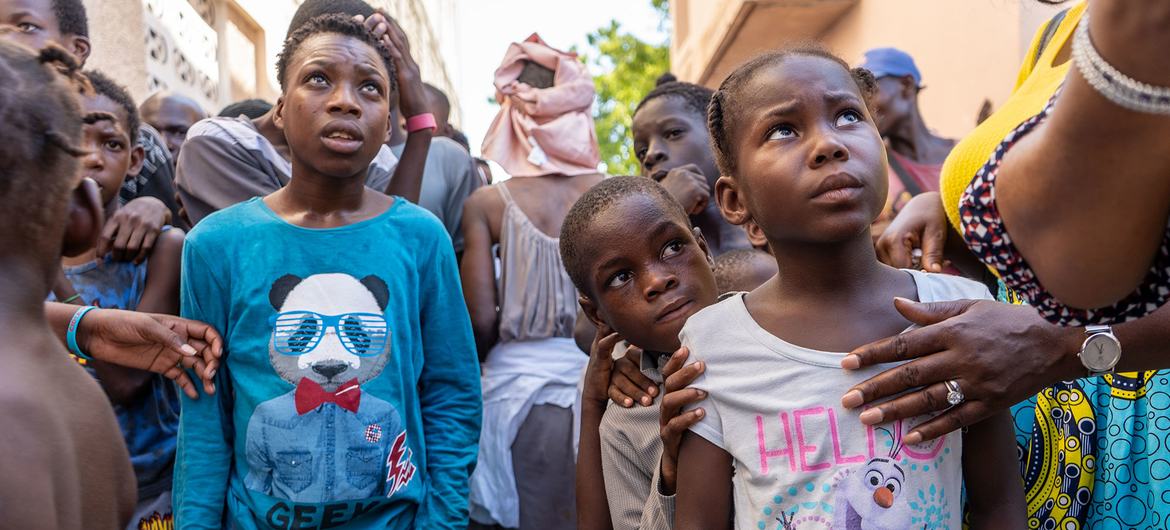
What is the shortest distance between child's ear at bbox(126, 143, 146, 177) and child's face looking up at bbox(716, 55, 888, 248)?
2.42 metres

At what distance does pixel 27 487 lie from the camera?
125 cm

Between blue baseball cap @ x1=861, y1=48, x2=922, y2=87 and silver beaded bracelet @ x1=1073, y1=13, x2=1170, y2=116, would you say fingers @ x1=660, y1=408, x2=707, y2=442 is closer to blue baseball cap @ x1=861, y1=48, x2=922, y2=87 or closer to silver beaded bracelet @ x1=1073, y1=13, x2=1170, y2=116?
silver beaded bracelet @ x1=1073, y1=13, x2=1170, y2=116

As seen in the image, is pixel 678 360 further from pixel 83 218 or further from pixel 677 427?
pixel 83 218

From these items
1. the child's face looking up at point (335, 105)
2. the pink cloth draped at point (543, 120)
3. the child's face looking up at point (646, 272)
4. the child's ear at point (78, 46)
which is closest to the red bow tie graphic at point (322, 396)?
the child's face looking up at point (335, 105)

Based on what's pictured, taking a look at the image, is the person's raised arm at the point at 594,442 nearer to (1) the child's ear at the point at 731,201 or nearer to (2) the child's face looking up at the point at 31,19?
(1) the child's ear at the point at 731,201

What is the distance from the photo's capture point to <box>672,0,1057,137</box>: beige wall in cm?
621

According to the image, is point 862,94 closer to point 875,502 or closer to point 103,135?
point 875,502

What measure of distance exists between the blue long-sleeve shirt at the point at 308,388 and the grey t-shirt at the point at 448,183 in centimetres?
144

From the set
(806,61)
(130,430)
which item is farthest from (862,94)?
(130,430)

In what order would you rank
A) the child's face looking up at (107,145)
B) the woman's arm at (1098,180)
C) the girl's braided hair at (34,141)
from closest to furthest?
the woman's arm at (1098,180) → the girl's braided hair at (34,141) → the child's face looking up at (107,145)

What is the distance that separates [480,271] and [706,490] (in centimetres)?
213

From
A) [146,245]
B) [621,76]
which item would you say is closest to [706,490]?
[146,245]

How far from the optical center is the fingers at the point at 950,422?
1.74m

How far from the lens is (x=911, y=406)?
5.70 feet
